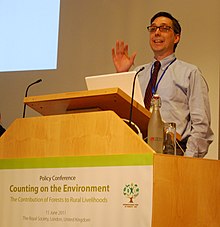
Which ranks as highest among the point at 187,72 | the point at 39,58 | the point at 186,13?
the point at 186,13

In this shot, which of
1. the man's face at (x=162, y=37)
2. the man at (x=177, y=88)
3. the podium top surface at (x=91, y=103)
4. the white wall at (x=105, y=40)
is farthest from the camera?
the white wall at (x=105, y=40)

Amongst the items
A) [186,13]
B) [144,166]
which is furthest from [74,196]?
[186,13]

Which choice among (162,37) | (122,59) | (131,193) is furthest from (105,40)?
(131,193)

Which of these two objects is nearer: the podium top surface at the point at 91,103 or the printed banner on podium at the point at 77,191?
the printed banner on podium at the point at 77,191

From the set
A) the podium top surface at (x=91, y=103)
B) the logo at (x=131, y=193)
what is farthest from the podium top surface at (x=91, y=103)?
the logo at (x=131, y=193)

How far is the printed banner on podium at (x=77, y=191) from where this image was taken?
1511mm

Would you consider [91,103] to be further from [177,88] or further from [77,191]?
[177,88]

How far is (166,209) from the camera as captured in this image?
4.95 ft

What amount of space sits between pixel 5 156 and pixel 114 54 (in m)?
0.96

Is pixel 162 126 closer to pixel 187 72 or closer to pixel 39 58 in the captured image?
pixel 187 72

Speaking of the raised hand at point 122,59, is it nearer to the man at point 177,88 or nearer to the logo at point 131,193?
the man at point 177,88

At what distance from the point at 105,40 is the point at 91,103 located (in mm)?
2359

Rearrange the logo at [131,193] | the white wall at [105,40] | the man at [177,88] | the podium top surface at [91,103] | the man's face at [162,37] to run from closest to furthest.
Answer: the logo at [131,193], the podium top surface at [91,103], the man at [177,88], the man's face at [162,37], the white wall at [105,40]

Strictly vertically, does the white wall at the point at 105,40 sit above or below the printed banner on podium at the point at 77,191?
above
